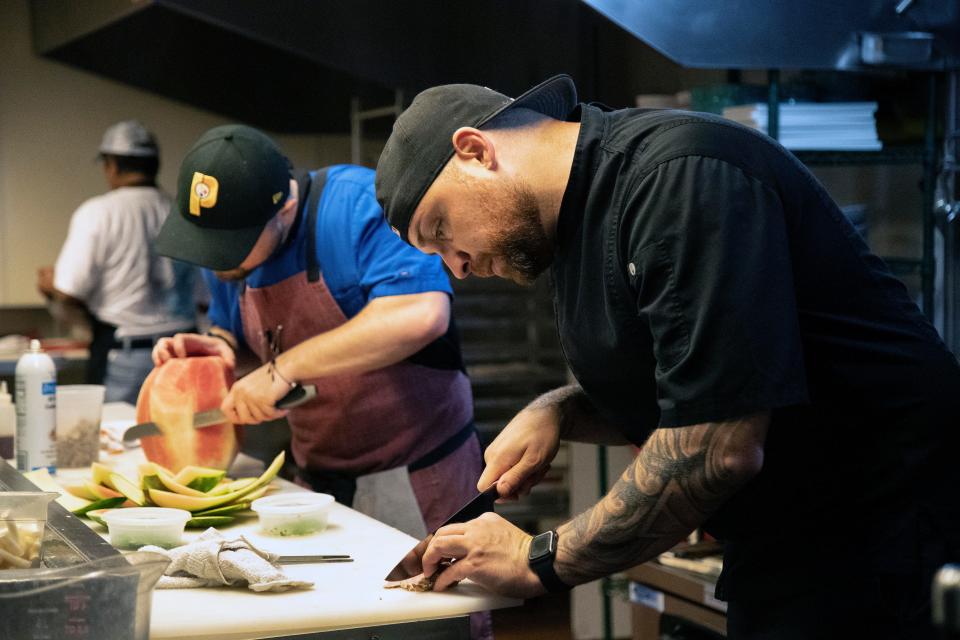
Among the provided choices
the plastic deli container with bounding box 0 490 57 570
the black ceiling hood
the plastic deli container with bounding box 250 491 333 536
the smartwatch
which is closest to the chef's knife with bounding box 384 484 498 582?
the smartwatch

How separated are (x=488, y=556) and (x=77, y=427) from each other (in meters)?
1.54

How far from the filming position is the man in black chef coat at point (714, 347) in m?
1.39

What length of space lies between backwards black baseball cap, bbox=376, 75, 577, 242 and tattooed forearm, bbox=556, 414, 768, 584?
50cm

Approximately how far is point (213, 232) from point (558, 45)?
268cm

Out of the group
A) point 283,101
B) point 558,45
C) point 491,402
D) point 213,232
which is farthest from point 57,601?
point 283,101

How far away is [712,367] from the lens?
4.51 ft

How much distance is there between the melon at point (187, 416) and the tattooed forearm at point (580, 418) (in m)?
0.92

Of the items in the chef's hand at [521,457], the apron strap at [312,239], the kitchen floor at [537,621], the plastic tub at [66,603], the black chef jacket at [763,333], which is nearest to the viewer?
the plastic tub at [66,603]

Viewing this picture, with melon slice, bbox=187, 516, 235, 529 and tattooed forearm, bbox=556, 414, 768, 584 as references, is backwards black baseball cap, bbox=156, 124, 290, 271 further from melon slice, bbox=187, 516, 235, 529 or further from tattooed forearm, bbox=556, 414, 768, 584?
tattooed forearm, bbox=556, 414, 768, 584

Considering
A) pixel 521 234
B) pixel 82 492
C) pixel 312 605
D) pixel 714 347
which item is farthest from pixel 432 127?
pixel 82 492

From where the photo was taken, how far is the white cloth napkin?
5.46 ft

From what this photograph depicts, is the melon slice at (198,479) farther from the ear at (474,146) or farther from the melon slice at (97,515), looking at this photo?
the ear at (474,146)

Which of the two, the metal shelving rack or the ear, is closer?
the ear

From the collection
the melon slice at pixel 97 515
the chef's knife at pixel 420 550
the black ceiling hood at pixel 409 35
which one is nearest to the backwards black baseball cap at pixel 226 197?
the melon slice at pixel 97 515
